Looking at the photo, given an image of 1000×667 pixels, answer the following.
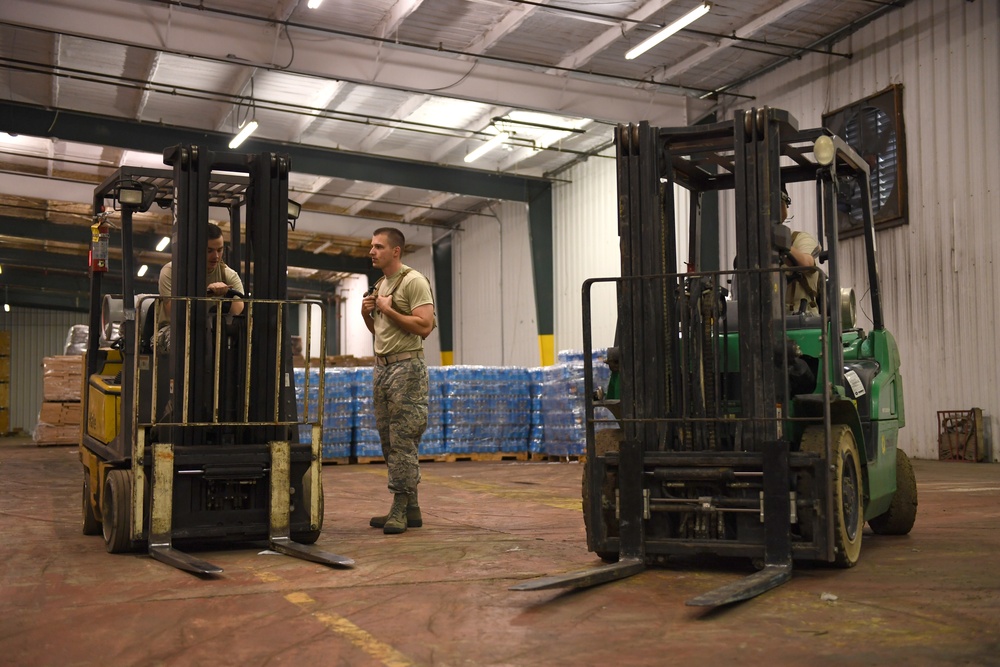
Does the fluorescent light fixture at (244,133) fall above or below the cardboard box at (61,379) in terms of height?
above

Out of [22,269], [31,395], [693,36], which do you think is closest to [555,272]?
[693,36]

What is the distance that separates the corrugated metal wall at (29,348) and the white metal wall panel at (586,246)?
2342 centimetres

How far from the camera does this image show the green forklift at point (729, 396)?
4.52m

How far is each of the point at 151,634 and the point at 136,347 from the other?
8.42 feet

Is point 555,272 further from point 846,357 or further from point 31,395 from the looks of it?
point 31,395

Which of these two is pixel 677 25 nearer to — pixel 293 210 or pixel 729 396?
pixel 293 210

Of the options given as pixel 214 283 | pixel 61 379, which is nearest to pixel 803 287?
pixel 214 283

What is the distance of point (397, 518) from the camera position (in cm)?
653

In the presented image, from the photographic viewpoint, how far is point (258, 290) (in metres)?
5.91

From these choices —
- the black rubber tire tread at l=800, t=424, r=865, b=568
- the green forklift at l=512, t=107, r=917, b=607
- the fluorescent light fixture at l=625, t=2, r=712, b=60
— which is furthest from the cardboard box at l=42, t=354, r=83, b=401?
the black rubber tire tread at l=800, t=424, r=865, b=568

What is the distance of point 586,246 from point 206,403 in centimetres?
1557

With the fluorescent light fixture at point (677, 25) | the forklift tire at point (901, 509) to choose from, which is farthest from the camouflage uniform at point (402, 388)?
the fluorescent light fixture at point (677, 25)

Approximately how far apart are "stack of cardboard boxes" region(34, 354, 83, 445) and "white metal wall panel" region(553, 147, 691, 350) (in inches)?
398

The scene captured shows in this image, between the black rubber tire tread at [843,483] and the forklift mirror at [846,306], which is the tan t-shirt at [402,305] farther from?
the black rubber tire tread at [843,483]
